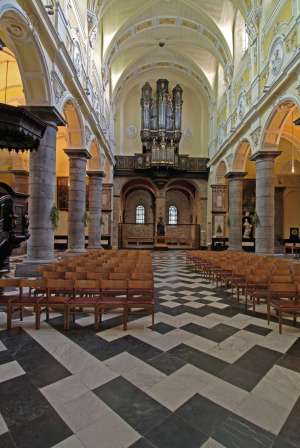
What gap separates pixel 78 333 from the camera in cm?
365

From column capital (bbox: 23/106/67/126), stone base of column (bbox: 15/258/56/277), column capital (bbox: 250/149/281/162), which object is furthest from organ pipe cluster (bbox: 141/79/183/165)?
stone base of column (bbox: 15/258/56/277)

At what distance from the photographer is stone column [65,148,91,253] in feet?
35.8

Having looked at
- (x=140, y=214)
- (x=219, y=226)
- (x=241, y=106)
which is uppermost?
(x=241, y=106)

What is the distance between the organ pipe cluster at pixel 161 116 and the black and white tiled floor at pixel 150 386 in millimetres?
19514

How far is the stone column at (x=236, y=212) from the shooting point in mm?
14805

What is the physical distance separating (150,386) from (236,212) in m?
13.6

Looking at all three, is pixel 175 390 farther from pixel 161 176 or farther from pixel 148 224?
pixel 148 224

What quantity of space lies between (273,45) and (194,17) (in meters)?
8.91

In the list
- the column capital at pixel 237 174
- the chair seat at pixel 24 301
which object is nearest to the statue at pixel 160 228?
the column capital at pixel 237 174

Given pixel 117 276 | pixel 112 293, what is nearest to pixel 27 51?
pixel 117 276

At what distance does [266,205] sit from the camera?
36.0ft

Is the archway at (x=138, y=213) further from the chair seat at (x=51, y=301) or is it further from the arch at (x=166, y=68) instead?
the chair seat at (x=51, y=301)

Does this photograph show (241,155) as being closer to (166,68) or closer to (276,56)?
(276,56)

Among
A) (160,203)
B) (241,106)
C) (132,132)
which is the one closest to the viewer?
(241,106)
